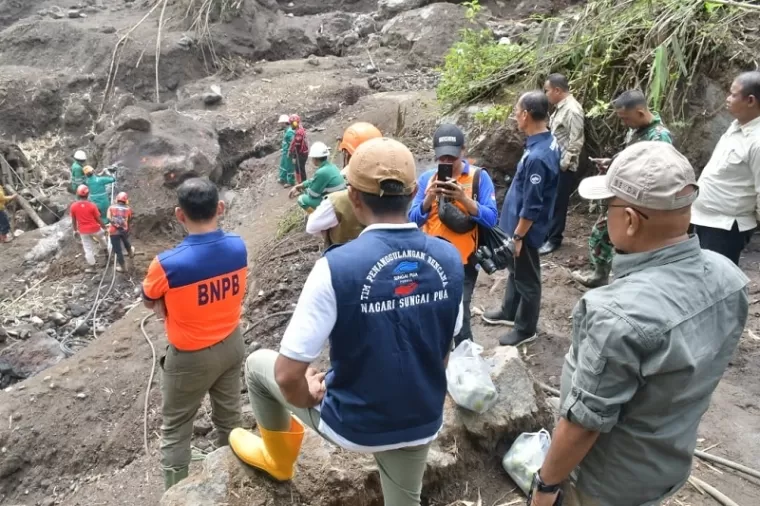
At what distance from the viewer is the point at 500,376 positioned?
3.21 m

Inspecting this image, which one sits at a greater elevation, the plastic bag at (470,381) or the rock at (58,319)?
the plastic bag at (470,381)

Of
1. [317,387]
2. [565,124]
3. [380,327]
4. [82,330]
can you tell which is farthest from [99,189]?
[380,327]

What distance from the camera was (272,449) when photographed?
2658 mm

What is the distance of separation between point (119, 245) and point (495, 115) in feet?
20.0

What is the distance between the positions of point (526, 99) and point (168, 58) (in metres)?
13.7

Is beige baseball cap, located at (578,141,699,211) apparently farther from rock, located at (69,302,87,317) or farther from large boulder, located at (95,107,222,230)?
large boulder, located at (95,107,222,230)

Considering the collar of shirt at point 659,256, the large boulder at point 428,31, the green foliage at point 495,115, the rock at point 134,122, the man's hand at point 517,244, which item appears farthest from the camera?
the large boulder at point 428,31

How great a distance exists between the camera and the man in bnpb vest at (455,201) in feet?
11.3

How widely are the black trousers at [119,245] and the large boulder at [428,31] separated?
31.5 feet

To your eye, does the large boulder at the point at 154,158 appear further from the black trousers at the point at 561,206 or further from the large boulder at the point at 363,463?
the large boulder at the point at 363,463

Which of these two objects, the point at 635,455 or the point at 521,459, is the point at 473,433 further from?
the point at 635,455

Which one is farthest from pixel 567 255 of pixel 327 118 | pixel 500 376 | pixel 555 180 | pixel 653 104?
pixel 327 118

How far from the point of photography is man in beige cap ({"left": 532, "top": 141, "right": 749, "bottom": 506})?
1652mm

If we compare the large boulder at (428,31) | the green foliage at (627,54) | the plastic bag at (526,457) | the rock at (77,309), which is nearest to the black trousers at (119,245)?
the rock at (77,309)
